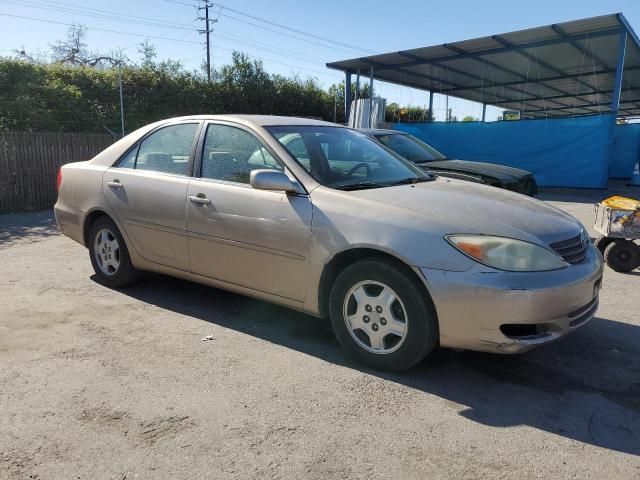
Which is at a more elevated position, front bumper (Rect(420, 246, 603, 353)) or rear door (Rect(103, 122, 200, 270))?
rear door (Rect(103, 122, 200, 270))

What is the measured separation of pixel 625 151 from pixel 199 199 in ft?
66.1

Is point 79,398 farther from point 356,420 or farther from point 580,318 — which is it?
point 580,318

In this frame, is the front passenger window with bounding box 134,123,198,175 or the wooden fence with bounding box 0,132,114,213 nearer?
the front passenger window with bounding box 134,123,198,175

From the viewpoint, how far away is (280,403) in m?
3.08

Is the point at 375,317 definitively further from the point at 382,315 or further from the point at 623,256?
the point at 623,256

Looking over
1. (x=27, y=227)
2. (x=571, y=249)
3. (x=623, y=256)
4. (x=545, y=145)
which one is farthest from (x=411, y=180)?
(x=545, y=145)

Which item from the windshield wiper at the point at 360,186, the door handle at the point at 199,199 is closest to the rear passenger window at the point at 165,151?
the door handle at the point at 199,199

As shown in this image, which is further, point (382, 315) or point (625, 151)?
point (625, 151)

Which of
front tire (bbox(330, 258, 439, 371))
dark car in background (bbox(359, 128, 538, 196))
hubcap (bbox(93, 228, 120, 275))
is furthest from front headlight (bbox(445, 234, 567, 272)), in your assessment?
dark car in background (bbox(359, 128, 538, 196))

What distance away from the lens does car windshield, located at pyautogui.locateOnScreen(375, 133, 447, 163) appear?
8.94 metres

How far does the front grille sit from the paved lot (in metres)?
0.78

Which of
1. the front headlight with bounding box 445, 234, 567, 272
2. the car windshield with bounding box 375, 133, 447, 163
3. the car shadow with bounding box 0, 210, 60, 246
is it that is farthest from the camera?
the car windshield with bounding box 375, 133, 447, 163

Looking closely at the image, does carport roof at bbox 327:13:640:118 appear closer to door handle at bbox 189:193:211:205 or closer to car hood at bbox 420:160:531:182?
car hood at bbox 420:160:531:182

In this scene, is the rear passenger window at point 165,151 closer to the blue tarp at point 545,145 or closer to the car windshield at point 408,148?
the car windshield at point 408,148
